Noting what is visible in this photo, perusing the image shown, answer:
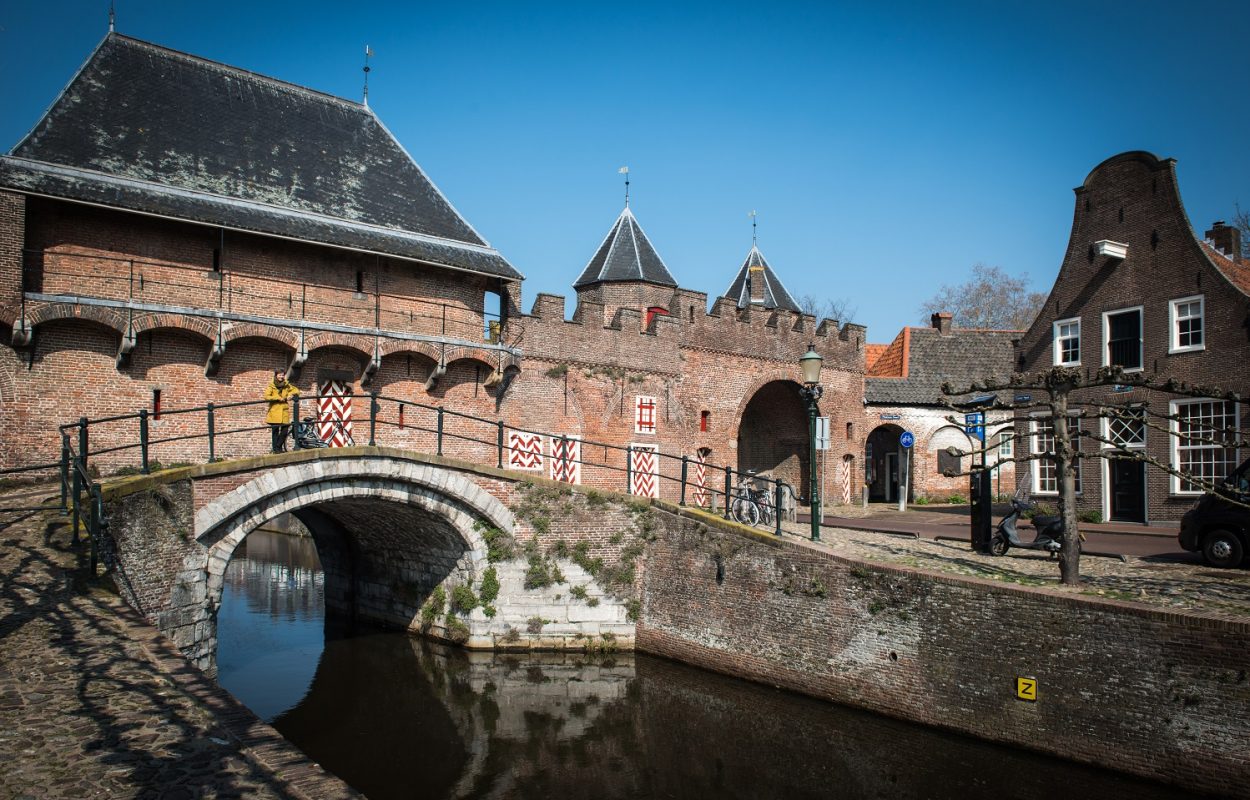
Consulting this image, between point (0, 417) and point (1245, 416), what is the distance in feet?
74.0

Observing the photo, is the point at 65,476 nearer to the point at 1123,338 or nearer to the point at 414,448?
the point at 414,448

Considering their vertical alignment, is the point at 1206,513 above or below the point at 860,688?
above

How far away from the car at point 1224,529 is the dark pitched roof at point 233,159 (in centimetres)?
1380

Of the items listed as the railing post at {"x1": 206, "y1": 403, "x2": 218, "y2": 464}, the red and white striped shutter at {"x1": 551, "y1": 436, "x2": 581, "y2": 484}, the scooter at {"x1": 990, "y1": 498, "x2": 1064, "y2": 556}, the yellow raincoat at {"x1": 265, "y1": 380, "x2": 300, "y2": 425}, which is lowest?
the scooter at {"x1": 990, "y1": 498, "x2": 1064, "y2": 556}

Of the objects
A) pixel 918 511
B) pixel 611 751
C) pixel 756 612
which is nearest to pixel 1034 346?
pixel 918 511

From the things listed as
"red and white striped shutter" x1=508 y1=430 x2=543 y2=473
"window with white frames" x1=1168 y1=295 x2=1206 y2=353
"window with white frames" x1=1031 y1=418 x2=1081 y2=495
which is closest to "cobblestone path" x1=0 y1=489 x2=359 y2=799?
"red and white striped shutter" x1=508 y1=430 x2=543 y2=473

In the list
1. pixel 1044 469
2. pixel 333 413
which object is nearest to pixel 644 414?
pixel 333 413

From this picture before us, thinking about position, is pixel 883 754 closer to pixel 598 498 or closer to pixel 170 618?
pixel 598 498

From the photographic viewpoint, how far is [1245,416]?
17234 millimetres

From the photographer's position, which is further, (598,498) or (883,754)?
(598,498)

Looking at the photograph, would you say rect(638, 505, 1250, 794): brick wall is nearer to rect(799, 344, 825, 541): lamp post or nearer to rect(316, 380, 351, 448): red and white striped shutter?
rect(799, 344, 825, 541): lamp post

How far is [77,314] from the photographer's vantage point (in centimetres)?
1432

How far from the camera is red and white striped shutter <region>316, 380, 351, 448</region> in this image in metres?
17.5

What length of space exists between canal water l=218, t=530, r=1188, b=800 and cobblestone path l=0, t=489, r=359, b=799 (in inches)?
141
